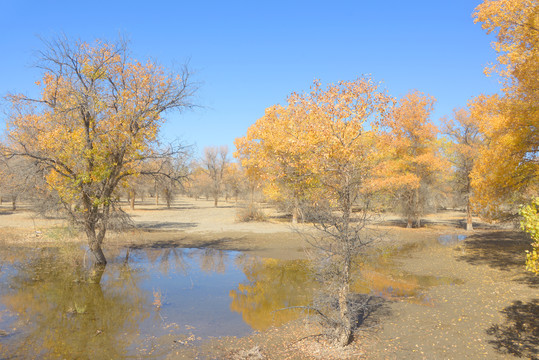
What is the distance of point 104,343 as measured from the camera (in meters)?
9.63

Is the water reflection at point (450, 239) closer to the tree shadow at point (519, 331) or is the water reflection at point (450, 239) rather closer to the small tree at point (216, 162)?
the tree shadow at point (519, 331)

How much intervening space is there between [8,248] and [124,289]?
12.3 metres

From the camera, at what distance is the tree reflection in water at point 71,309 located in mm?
9258

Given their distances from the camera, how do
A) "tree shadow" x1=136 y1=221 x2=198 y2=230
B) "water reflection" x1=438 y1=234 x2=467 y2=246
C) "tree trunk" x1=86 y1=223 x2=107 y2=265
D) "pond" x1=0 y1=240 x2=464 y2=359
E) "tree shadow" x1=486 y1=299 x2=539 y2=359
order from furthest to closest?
1. "tree shadow" x1=136 y1=221 x2=198 y2=230
2. "water reflection" x1=438 y1=234 x2=467 y2=246
3. "tree trunk" x1=86 y1=223 x2=107 y2=265
4. "pond" x1=0 y1=240 x2=464 y2=359
5. "tree shadow" x1=486 y1=299 x2=539 y2=359

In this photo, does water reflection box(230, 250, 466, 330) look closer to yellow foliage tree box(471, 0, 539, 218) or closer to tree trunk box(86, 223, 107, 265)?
yellow foliage tree box(471, 0, 539, 218)

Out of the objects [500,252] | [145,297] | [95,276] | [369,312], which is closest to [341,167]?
[369,312]

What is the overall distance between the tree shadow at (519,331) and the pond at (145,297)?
2.60 m

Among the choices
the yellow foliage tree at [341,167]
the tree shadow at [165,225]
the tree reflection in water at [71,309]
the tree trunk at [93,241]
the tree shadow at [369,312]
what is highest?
the yellow foliage tree at [341,167]

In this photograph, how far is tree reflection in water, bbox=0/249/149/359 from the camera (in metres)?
9.26

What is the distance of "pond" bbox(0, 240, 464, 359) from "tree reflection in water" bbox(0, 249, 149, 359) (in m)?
0.03

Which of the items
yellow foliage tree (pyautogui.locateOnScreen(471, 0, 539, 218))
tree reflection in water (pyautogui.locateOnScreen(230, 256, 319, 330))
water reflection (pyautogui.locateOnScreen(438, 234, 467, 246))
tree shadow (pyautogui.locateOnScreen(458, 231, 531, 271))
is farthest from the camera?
water reflection (pyautogui.locateOnScreen(438, 234, 467, 246))

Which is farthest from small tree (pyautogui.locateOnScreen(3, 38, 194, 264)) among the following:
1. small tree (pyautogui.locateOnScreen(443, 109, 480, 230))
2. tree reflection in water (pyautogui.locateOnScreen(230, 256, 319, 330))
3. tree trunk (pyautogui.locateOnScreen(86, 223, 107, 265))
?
small tree (pyautogui.locateOnScreen(443, 109, 480, 230))

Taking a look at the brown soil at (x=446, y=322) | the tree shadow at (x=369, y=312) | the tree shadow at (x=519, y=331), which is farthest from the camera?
the tree shadow at (x=369, y=312)

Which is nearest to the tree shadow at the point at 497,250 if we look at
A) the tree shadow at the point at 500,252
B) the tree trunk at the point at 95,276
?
the tree shadow at the point at 500,252
